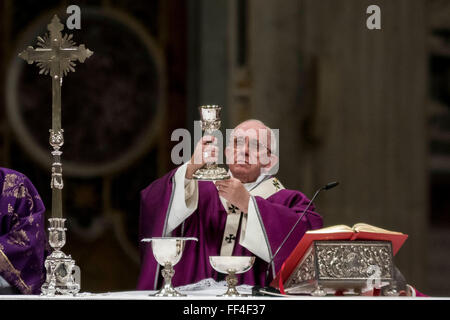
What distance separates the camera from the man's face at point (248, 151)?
523 cm

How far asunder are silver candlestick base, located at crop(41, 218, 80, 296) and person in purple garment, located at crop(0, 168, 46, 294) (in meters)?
0.38

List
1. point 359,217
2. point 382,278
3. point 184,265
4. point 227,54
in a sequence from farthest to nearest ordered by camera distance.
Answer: point 227,54 < point 359,217 < point 184,265 < point 382,278

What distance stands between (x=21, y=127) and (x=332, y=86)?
9.08 ft

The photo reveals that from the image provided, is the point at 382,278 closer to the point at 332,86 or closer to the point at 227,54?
the point at 332,86

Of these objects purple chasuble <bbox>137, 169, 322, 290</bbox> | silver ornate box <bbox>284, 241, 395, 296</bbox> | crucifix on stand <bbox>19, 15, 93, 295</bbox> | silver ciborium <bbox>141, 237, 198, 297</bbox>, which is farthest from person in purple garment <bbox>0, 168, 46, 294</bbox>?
silver ornate box <bbox>284, 241, 395, 296</bbox>

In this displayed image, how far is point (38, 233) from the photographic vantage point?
15.2 ft

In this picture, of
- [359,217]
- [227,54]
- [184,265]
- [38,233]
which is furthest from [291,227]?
[227,54]

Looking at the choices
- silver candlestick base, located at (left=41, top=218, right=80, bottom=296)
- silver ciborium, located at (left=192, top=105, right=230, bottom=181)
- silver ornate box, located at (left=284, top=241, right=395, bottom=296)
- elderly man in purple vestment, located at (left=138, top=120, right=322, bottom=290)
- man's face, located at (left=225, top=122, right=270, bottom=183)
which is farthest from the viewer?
man's face, located at (left=225, top=122, right=270, bottom=183)

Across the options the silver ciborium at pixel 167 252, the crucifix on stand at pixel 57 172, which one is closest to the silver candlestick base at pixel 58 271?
the crucifix on stand at pixel 57 172

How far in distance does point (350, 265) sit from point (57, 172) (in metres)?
1.35

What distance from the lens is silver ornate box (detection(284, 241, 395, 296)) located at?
4266 mm

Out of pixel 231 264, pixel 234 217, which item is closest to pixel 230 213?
pixel 234 217

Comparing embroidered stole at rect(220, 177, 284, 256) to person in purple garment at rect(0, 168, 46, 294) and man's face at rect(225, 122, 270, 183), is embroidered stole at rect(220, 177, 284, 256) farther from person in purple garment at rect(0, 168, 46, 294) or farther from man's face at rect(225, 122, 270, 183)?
person in purple garment at rect(0, 168, 46, 294)

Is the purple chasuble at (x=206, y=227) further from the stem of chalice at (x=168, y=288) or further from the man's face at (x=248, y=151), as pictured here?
the stem of chalice at (x=168, y=288)
